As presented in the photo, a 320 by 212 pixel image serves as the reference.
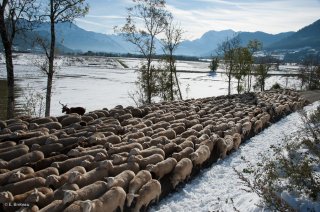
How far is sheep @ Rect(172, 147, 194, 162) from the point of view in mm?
9398

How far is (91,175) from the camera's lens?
7.55 metres

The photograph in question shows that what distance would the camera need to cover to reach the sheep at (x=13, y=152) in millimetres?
8445

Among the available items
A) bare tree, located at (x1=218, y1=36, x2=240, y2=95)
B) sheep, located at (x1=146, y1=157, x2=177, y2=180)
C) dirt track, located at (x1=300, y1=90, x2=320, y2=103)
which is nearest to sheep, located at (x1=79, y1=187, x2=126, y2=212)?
sheep, located at (x1=146, y1=157, x2=177, y2=180)

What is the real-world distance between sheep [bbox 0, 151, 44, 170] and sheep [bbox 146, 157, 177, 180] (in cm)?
273

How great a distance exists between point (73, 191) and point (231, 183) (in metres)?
4.51

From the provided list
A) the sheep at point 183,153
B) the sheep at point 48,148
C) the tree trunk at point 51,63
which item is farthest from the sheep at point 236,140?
the tree trunk at point 51,63

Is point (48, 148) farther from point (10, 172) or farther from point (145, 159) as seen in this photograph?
point (145, 159)

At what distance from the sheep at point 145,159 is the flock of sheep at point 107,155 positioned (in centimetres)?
1

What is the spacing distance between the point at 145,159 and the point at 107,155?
103cm

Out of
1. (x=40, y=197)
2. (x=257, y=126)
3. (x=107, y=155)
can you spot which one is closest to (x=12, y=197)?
(x=40, y=197)

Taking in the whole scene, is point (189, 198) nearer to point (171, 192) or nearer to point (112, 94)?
point (171, 192)

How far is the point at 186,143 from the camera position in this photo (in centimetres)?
1053

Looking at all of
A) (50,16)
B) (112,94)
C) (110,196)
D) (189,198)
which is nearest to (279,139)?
(189,198)

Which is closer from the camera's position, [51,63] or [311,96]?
[51,63]
